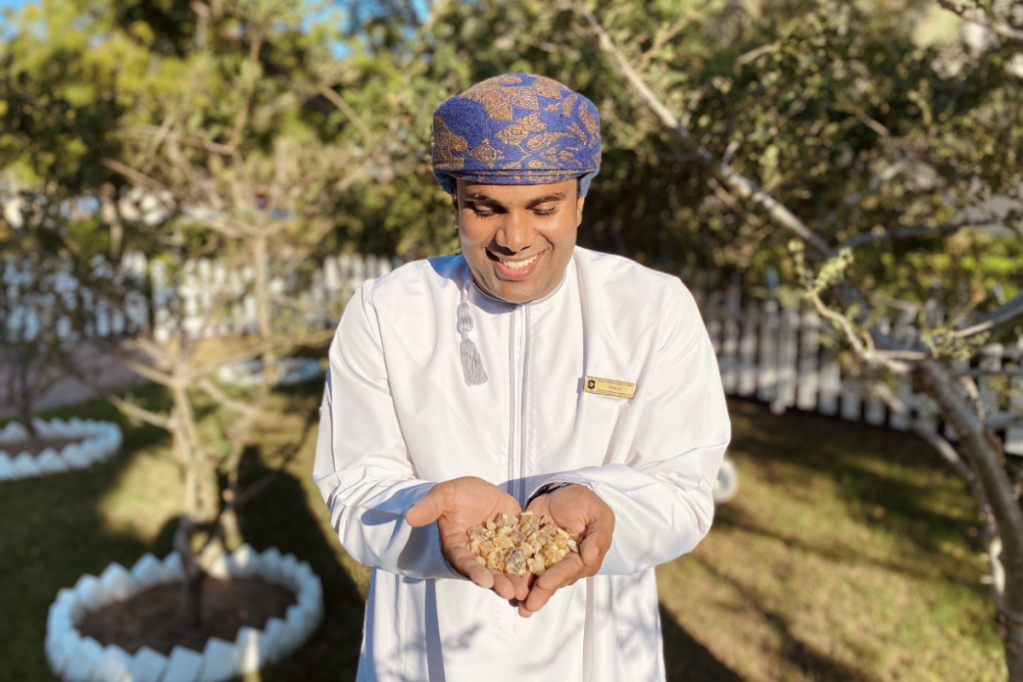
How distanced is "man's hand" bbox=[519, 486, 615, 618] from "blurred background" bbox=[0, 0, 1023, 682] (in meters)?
1.11

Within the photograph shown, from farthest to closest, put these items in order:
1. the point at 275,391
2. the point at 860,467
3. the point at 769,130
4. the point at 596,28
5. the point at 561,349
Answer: the point at 275,391 → the point at 860,467 → the point at 769,130 → the point at 596,28 → the point at 561,349

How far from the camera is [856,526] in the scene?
18.1 feet

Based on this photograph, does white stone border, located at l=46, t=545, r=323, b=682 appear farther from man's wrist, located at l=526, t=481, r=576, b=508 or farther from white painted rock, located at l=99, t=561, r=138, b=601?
man's wrist, located at l=526, t=481, r=576, b=508

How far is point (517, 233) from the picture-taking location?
1.67 metres

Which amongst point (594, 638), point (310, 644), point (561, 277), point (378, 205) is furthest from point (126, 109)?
point (594, 638)

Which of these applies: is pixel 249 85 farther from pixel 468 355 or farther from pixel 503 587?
pixel 503 587

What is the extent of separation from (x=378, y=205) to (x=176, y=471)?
292cm

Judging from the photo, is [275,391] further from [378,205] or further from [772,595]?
[772,595]

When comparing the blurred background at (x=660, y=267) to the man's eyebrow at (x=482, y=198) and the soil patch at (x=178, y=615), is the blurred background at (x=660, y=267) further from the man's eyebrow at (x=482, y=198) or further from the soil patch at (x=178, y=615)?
the man's eyebrow at (x=482, y=198)

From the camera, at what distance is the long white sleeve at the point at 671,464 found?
1.56 metres

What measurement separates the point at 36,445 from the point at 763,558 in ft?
20.5

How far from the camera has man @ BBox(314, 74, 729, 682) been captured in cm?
160

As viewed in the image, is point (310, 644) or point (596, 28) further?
point (310, 644)

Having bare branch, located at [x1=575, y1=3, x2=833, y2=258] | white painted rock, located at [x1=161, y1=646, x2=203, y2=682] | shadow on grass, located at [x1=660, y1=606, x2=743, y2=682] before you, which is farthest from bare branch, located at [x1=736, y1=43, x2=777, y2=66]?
white painted rock, located at [x1=161, y1=646, x2=203, y2=682]
